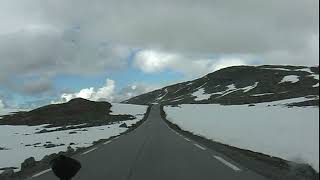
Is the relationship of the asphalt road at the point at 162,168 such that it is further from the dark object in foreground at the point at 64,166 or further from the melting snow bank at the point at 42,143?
the dark object in foreground at the point at 64,166

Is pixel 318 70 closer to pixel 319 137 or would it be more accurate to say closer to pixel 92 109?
pixel 319 137

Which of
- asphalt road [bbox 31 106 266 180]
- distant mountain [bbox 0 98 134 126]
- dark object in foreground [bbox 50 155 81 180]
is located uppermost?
distant mountain [bbox 0 98 134 126]

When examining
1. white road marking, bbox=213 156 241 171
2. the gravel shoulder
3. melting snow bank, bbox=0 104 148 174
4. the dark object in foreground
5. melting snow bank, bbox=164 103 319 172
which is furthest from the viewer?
melting snow bank, bbox=0 104 148 174

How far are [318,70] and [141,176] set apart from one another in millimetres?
7444

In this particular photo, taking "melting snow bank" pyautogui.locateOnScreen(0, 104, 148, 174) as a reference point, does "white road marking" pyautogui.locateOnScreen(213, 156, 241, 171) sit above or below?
below

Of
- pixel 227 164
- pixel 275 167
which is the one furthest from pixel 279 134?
pixel 275 167

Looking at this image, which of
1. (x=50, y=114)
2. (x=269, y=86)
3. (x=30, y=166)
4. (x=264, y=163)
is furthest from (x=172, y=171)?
(x=269, y=86)

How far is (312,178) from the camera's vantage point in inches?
408

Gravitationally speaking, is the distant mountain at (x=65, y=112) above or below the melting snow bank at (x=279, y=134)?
above

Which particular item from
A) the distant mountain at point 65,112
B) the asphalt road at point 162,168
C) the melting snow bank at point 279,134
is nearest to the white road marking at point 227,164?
the asphalt road at point 162,168

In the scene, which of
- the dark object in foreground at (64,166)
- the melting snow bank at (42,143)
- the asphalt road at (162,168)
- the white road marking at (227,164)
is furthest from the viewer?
the melting snow bank at (42,143)

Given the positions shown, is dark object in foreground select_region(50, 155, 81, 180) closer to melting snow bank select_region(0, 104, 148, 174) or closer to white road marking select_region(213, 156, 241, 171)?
white road marking select_region(213, 156, 241, 171)

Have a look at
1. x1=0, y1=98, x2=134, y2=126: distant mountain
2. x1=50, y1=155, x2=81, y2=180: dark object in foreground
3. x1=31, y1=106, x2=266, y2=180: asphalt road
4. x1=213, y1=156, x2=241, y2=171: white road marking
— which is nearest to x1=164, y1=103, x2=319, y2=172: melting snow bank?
x1=213, y1=156, x2=241, y2=171: white road marking

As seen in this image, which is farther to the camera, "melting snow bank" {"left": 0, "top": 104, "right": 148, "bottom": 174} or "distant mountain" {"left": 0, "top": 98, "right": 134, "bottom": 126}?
"distant mountain" {"left": 0, "top": 98, "right": 134, "bottom": 126}
